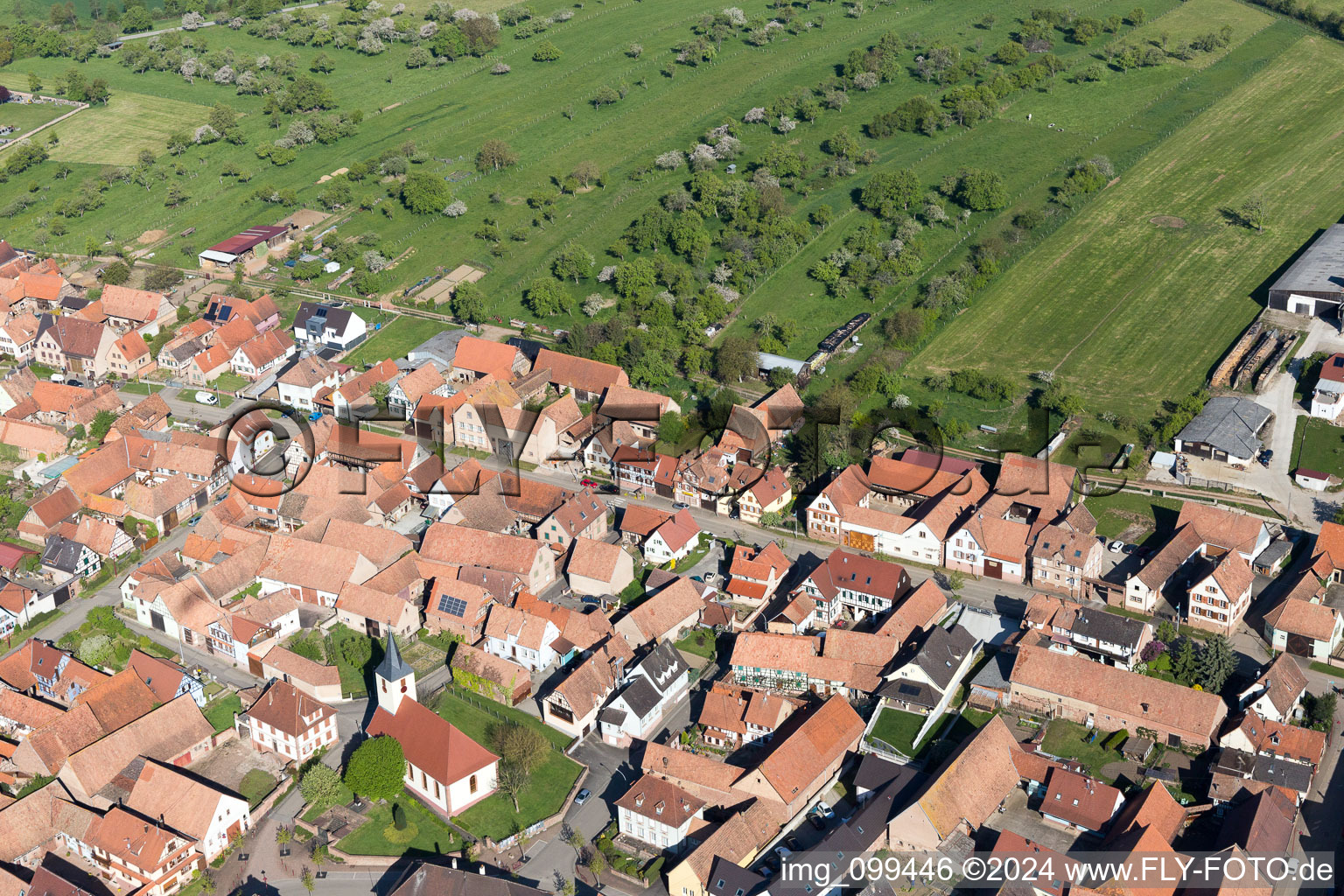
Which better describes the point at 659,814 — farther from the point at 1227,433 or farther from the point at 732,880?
the point at 1227,433

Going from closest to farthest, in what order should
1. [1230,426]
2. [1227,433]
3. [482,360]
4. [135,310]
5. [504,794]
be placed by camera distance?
1. [504,794]
2. [1227,433]
3. [1230,426]
4. [482,360]
5. [135,310]

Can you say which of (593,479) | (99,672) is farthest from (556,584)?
(99,672)

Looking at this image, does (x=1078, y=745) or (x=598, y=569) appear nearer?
(x=1078, y=745)

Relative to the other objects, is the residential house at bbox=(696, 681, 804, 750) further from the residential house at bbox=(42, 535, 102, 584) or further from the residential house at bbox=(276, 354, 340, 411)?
the residential house at bbox=(276, 354, 340, 411)

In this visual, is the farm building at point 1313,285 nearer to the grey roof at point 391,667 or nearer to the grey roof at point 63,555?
the grey roof at point 391,667

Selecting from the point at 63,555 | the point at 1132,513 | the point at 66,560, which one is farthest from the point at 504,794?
the point at 1132,513

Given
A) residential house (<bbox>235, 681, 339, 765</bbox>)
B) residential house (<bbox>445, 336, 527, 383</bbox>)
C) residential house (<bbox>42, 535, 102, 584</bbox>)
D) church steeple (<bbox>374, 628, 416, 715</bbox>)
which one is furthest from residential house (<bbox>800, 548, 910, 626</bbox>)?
residential house (<bbox>42, 535, 102, 584</bbox>)

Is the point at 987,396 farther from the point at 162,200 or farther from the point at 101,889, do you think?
the point at 162,200
